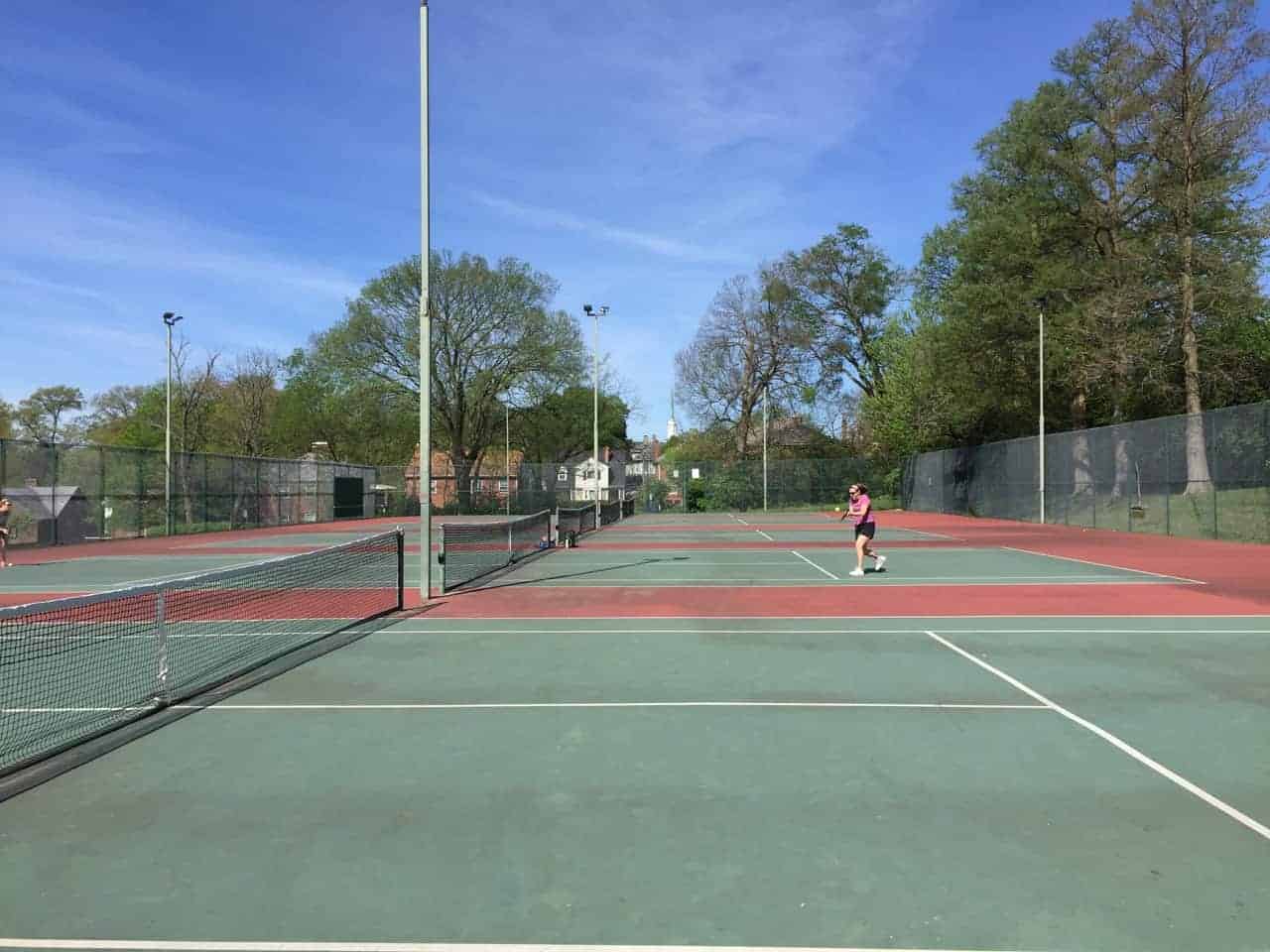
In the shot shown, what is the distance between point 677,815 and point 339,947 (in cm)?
178

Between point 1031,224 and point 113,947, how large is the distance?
39.0 metres

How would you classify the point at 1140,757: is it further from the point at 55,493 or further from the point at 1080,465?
the point at 1080,465

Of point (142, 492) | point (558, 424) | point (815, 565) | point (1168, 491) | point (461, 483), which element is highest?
point (558, 424)

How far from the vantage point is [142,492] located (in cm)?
3169

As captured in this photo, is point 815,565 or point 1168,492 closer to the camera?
point 815,565

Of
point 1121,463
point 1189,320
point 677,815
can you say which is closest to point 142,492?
point 677,815

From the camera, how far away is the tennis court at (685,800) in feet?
11.2

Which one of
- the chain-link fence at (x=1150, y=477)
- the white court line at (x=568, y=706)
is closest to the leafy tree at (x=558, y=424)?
the chain-link fence at (x=1150, y=477)

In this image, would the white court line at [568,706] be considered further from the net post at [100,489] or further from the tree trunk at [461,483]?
the tree trunk at [461,483]

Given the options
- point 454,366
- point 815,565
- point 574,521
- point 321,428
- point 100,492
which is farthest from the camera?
point 321,428

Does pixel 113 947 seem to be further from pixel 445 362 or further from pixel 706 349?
pixel 706 349

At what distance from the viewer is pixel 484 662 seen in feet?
28.0

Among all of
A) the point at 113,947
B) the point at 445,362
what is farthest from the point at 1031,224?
the point at 113,947

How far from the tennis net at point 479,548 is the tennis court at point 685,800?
5589mm
